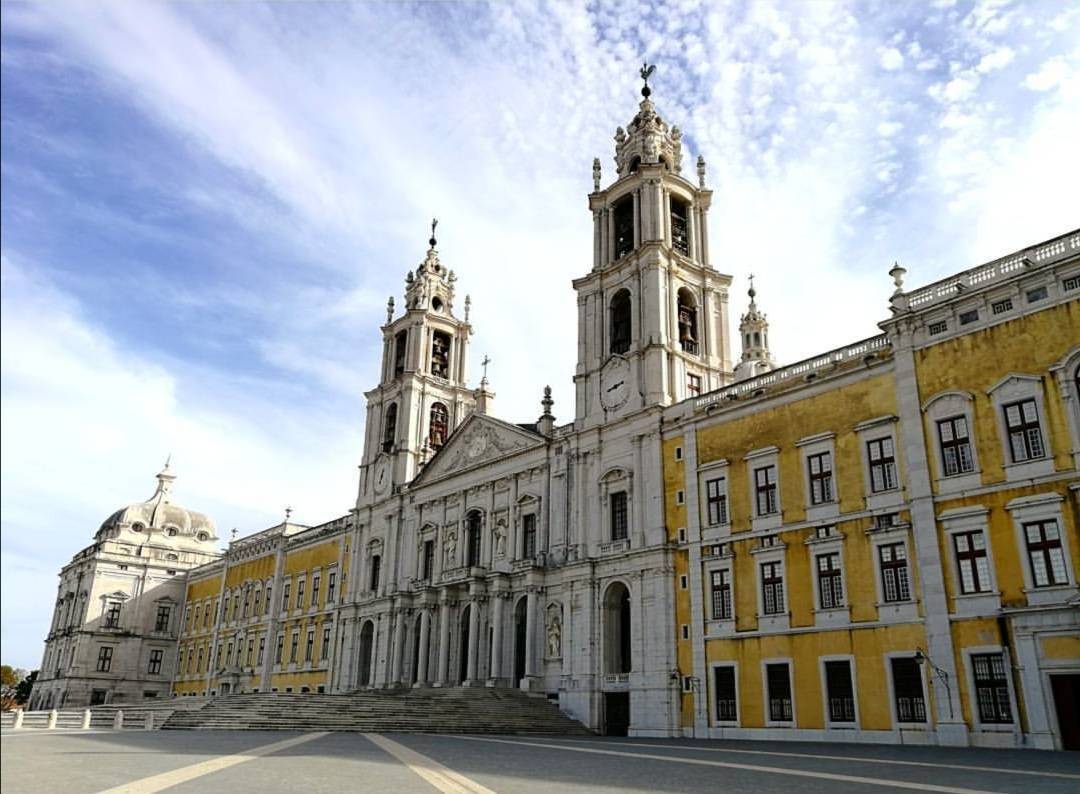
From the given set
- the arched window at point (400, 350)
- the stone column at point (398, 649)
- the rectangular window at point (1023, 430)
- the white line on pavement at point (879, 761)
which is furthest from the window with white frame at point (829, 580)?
the arched window at point (400, 350)

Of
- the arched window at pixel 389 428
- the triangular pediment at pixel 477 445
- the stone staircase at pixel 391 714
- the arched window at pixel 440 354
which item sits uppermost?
the arched window at pixel 440 354

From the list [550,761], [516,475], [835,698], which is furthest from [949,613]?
[516,475]

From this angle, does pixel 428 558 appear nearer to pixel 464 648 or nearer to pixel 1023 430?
pixel 464 648

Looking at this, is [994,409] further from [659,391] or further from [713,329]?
[713,329]

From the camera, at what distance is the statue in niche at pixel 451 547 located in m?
45.8

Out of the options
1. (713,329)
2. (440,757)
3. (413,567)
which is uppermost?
(713,329)

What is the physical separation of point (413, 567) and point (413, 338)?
15344mm

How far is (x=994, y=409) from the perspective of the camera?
83.4 feet

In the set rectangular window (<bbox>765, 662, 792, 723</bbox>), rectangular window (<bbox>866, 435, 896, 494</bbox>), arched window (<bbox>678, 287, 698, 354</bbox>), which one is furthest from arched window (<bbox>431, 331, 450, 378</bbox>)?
rectangular window (<bbox>866, 435, 896, 494</bbox>)

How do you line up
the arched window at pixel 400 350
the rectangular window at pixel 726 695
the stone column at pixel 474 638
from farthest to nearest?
1. the arched window at pixel 400 350
2. the stone column at pixel 474 638
3. the rectangular window at pixel 726 695

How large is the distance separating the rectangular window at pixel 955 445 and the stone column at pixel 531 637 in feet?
63.3

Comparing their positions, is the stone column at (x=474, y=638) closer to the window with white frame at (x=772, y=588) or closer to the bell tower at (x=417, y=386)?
the bell tower at (x=417, y=386)

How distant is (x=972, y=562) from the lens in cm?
2492

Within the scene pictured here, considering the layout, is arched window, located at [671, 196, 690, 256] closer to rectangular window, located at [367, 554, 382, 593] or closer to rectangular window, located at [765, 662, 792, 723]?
rectangular window, located at [765, 662, 792, 723]
